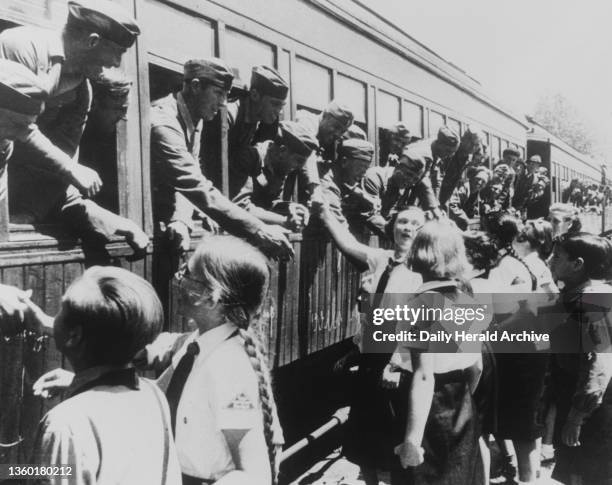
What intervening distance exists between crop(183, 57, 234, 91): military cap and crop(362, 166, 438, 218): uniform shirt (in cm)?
211

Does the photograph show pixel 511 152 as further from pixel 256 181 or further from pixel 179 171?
pixel 179 171

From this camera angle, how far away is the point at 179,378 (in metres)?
1.43

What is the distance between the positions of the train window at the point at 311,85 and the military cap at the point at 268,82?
77cm

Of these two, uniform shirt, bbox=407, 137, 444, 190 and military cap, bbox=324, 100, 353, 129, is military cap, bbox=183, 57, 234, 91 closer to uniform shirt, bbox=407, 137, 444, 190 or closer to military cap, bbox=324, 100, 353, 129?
military cap, bbox=324, 100, 353, 129

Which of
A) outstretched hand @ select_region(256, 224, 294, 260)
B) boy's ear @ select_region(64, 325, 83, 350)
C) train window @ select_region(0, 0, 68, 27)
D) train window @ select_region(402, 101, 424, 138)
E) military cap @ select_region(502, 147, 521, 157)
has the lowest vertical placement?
boy's ear @ select_region(64, 325, 83, 350)

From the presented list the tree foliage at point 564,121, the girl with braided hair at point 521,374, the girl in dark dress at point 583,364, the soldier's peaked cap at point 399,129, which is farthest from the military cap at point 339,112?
the tree foliage at point 564,121

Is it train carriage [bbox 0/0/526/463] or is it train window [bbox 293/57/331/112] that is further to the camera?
train window [bbox 293/57/331/112]

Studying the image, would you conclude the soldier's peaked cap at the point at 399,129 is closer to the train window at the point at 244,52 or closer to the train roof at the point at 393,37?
the train roof at the point at 393,37

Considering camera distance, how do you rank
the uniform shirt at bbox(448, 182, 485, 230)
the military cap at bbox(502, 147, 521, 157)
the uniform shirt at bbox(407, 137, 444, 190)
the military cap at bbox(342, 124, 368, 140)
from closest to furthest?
the military cap at bbox(342, 124, 368, 140) < the uniform shirt at bbox(407, 137, 444, 190) < the uniform shirt at bbox(448, 182, 485, 230) < the military cap at bbox(502, 147, 521, 157)

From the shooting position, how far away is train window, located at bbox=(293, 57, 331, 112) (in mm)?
4203

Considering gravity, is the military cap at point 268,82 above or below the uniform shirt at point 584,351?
above

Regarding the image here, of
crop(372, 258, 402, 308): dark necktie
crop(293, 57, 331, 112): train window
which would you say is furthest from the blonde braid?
crop(293, 57, 331, 112): train window

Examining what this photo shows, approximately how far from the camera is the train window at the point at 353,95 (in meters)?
4.76

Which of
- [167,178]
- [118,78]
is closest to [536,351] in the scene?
[167,178]
